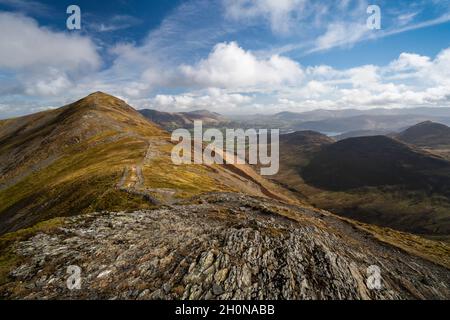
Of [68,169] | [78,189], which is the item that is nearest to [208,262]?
[78,189]

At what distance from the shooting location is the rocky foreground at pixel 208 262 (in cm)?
3036

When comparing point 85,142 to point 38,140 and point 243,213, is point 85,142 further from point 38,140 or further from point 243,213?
point 243,213

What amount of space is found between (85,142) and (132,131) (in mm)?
26850

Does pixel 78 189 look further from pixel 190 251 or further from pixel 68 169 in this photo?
pixel 190 251

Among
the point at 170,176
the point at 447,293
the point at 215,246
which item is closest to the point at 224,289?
the point at 215,246

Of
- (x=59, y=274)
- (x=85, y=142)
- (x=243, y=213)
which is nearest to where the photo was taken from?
(x=59, y=274)

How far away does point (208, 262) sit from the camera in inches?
1382

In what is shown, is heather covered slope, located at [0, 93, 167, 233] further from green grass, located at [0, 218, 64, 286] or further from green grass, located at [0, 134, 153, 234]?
green grass, located at [0, 218, 64, 286]

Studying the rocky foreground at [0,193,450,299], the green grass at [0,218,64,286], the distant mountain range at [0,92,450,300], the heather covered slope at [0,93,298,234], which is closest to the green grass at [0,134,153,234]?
the heather covered slope at [0,93,298,234]

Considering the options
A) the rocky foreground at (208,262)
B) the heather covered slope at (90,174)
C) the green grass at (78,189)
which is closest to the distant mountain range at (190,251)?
the rocky foreground at (208,262)

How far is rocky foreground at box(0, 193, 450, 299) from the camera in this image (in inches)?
1195

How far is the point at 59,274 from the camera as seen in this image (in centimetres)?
3128

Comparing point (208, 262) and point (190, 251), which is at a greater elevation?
point (190, 251)

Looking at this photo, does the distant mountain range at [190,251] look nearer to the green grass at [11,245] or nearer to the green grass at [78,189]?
the green grass at [11,245]
